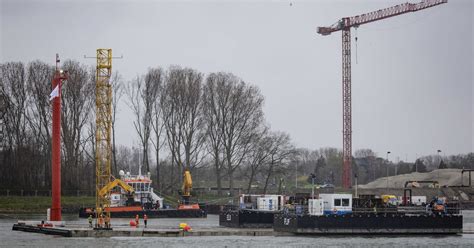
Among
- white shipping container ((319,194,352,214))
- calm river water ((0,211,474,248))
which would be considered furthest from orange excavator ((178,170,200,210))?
calm river water ((0,211,474,248))

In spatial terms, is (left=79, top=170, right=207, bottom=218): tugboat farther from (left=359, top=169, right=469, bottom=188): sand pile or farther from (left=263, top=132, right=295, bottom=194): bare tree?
(left=359, top=169, right=469, bottom=188): sand pile

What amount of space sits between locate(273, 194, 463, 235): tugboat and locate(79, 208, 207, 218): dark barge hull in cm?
Result: 3369

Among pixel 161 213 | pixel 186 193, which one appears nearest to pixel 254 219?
pixel 161 213

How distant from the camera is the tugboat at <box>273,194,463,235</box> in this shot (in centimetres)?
8594

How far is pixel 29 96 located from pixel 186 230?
5875 cm

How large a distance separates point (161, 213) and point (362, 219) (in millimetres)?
40699

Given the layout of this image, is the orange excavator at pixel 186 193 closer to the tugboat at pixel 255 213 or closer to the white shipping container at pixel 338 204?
the tugboat at pixel 255 213

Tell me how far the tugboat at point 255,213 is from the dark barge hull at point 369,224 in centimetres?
670

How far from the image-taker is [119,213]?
390 feet

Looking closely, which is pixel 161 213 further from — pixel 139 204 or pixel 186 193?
pixel 186 193

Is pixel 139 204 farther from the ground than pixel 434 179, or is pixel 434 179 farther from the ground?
pixel 434 179

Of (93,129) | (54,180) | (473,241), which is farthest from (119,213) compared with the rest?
(473,241)

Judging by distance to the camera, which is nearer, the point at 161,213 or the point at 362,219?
the point at 362,219

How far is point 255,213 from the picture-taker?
9538cm
